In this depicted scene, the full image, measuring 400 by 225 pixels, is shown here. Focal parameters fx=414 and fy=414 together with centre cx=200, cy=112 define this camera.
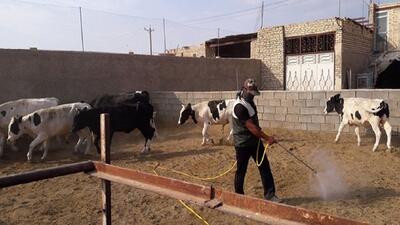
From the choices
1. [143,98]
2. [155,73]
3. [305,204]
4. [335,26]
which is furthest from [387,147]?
[335,26]

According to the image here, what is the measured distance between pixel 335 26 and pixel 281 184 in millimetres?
14785

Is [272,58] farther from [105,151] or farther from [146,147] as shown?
[105,151]

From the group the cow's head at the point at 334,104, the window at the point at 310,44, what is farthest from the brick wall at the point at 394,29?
the cow's head at the point at 334,104

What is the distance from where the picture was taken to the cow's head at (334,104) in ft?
32.7

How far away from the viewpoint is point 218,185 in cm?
716

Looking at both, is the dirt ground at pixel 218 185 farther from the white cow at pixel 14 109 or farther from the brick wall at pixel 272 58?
the brick wall at pixel 272 58

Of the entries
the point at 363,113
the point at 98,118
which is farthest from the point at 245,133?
the point at 98,118

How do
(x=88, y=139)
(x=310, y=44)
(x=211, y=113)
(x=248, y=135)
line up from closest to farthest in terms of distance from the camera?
(x=248, y=135)
(x=88, y=139)
(x=211, y=113)
(x=310, y=44)

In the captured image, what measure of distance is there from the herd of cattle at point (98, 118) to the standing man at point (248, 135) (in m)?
3.98

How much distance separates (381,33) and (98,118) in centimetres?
1851

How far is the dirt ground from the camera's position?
585cm

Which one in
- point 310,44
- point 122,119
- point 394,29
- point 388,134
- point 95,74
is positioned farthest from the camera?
point 394,29

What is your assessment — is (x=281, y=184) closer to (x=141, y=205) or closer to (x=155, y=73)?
(x=141, y=205)

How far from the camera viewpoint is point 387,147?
29.6ft
